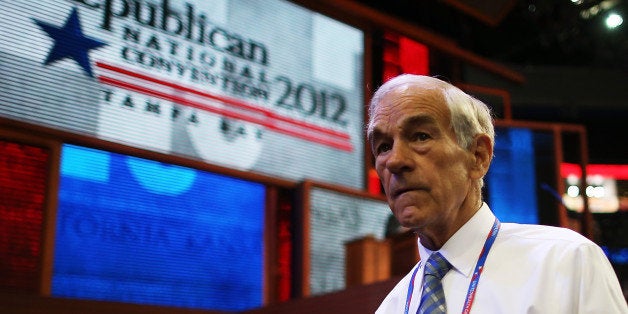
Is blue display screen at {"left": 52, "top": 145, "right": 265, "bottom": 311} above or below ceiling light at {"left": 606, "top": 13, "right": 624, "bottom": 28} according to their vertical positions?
below

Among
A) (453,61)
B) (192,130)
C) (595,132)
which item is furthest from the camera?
(595,132)

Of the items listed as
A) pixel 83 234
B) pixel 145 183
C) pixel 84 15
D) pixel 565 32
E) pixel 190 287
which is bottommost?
pixel 190 287

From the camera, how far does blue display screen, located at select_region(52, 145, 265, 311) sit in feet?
12.9

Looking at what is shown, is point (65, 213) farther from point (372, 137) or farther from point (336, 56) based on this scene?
point (372, 137)

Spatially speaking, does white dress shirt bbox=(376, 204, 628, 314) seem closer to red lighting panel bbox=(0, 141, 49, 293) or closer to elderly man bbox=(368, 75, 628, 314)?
elderly man bbox=(368, 75, 628, 314)

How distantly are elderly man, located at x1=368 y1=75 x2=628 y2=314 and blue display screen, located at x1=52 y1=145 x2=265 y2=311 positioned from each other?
8.58ft

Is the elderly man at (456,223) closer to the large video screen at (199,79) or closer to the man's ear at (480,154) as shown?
the man's ear at (480,154)

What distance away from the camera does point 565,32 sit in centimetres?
752

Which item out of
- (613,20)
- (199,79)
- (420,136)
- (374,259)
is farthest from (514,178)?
(420,136)

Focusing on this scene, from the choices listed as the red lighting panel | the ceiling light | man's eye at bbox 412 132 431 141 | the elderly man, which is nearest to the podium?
the red lighting panel

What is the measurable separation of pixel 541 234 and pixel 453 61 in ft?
16.1

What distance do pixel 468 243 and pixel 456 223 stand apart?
0.06 metres

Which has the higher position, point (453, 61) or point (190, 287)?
point (453, 61)

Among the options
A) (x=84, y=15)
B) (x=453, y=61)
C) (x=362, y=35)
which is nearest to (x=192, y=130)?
(x=84, y=15)
